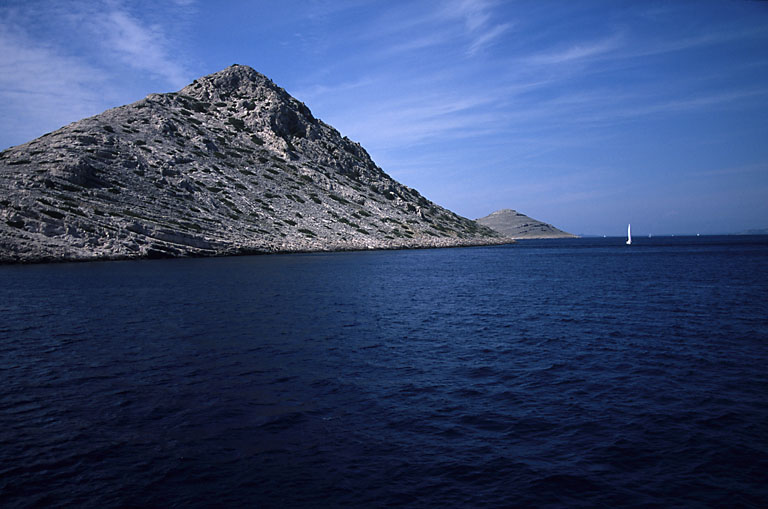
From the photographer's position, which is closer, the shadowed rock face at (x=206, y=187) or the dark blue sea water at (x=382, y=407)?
the dark blue sea water at (x=382, y=407)

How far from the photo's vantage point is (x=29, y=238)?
72.8 meters

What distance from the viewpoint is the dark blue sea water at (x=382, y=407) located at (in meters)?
10.0

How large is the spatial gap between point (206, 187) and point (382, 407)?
11397 cm

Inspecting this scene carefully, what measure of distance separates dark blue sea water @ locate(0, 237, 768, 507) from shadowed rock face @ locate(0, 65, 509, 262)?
188 ft

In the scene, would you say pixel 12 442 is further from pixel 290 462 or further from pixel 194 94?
pixel 194 94

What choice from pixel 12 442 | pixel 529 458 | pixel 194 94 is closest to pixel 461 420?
pixel 529 458

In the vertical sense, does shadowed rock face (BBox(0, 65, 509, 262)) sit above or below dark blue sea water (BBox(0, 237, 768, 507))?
above

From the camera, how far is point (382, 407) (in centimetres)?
1457

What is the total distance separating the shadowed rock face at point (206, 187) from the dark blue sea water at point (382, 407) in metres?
57.3

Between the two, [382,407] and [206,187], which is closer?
[382,407]

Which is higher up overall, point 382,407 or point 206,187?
point 206,187

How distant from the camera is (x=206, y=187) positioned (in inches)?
4592

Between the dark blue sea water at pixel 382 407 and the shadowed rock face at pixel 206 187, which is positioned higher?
the shadowed rock face at pixel 206 187

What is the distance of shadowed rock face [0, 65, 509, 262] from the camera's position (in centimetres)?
7994
